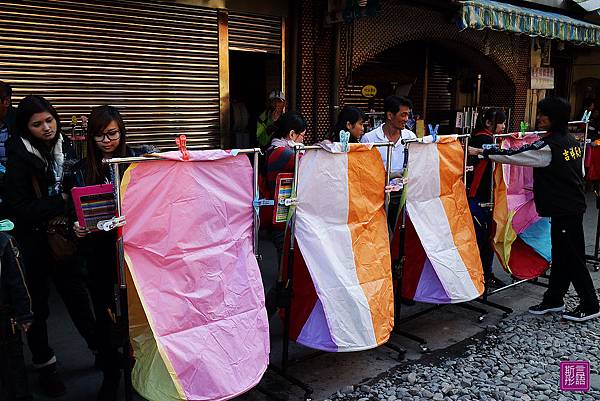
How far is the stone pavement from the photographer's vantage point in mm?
3570

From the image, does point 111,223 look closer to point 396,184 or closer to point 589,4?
point 396,184

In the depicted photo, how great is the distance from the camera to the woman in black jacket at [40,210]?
314cm

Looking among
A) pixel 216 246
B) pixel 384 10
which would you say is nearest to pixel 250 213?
pixel 216 246

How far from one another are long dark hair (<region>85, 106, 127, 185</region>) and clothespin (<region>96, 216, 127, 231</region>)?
53cm

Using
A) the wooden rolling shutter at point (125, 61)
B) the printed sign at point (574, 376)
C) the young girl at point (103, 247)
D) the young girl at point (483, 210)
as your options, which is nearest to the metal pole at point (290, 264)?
the young girl at point (103, 247)

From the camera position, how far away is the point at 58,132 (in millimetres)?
3389

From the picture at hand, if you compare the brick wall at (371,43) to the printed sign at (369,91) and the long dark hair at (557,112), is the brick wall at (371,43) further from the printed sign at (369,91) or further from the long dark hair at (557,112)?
the long dark hair at (557,112)

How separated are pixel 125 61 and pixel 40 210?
328cm

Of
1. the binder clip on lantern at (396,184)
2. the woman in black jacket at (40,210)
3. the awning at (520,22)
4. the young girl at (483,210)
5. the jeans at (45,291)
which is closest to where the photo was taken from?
the woman in black jacket at (40,210)

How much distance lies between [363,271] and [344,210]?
0.46 m

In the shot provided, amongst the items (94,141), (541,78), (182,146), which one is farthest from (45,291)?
(541,78)

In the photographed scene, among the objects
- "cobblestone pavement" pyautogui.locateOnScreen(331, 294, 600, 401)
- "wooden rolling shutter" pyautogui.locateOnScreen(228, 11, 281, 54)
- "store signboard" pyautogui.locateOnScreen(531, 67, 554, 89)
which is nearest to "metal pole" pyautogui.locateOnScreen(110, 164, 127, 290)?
"cobblestone pavement" pyautogui.locateOnScreen(331, 294, 600, 401)

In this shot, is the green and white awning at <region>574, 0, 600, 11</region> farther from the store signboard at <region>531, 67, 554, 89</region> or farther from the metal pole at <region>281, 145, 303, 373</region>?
the metal pole at <region>281, 145, 303, 373</region>

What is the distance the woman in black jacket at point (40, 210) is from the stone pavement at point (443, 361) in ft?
1.23
